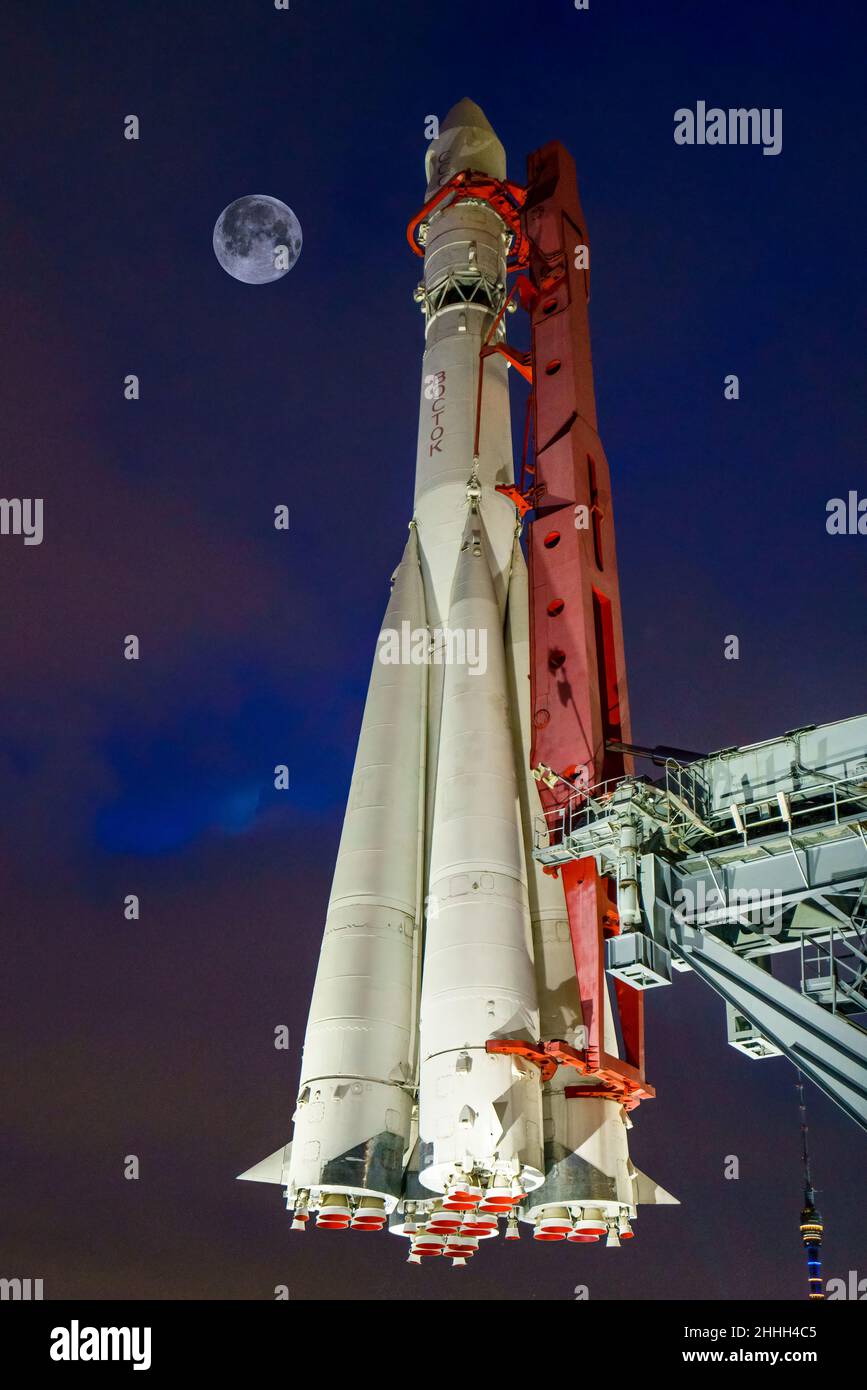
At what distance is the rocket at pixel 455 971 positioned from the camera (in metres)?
20.1

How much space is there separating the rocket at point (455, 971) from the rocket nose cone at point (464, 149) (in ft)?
28.8

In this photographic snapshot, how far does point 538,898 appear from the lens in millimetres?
23094

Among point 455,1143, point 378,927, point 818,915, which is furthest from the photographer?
point 378,927

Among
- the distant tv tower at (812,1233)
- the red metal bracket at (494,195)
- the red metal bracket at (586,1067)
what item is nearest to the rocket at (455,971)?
the red metal bracket at (586,1067)

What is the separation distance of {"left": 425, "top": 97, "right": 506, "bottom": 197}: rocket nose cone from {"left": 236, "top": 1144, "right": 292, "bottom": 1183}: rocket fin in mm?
23402

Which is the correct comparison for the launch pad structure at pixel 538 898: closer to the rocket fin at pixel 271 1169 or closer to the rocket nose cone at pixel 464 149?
the rocket fin at pixel 271 1169

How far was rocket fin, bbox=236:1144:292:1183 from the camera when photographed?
22.5 m

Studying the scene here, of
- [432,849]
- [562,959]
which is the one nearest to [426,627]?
[432,849]

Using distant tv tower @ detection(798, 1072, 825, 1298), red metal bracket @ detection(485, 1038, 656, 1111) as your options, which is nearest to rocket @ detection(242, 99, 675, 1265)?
red metal bracket @ detection(485, 1038, 656, 1111)

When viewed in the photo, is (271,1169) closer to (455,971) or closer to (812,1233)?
(455,971)

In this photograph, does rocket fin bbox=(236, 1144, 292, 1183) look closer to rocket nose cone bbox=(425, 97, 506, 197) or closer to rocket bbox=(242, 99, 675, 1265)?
rocket bbox=(242, 99, 675, 1265)

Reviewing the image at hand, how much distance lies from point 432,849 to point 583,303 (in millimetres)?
13552
